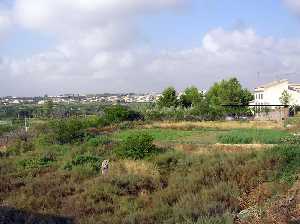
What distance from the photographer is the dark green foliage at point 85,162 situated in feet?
74.3

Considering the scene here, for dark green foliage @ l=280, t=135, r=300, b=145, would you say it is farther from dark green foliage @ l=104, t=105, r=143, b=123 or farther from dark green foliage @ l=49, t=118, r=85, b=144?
dark green foliage @ l=104, t=105, r=143, b=123

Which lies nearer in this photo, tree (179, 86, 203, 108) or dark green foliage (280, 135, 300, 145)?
dark green foliage (280, 135, 300, 145)

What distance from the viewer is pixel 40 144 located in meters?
32.8

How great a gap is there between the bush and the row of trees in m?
34.3

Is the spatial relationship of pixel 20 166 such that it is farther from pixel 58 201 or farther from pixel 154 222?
pixel 154 222

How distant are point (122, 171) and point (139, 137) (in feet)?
17.0

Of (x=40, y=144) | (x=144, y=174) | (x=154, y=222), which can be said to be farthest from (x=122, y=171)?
(x=40, y=144)

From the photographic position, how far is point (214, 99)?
73.1 metres

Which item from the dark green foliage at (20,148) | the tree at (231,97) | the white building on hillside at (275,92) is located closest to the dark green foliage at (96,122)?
the dark green foliage at (20,148)

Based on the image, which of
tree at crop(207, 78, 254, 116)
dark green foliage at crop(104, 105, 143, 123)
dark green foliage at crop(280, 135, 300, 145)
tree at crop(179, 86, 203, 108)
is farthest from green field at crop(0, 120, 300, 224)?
tree at crop(179, 86, 203, 108)

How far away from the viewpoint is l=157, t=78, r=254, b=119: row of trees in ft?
202

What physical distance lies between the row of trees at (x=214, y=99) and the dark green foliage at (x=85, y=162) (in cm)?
3606

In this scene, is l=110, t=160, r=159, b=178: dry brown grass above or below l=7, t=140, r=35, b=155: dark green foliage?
above

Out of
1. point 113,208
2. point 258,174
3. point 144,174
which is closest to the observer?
point 113,208
